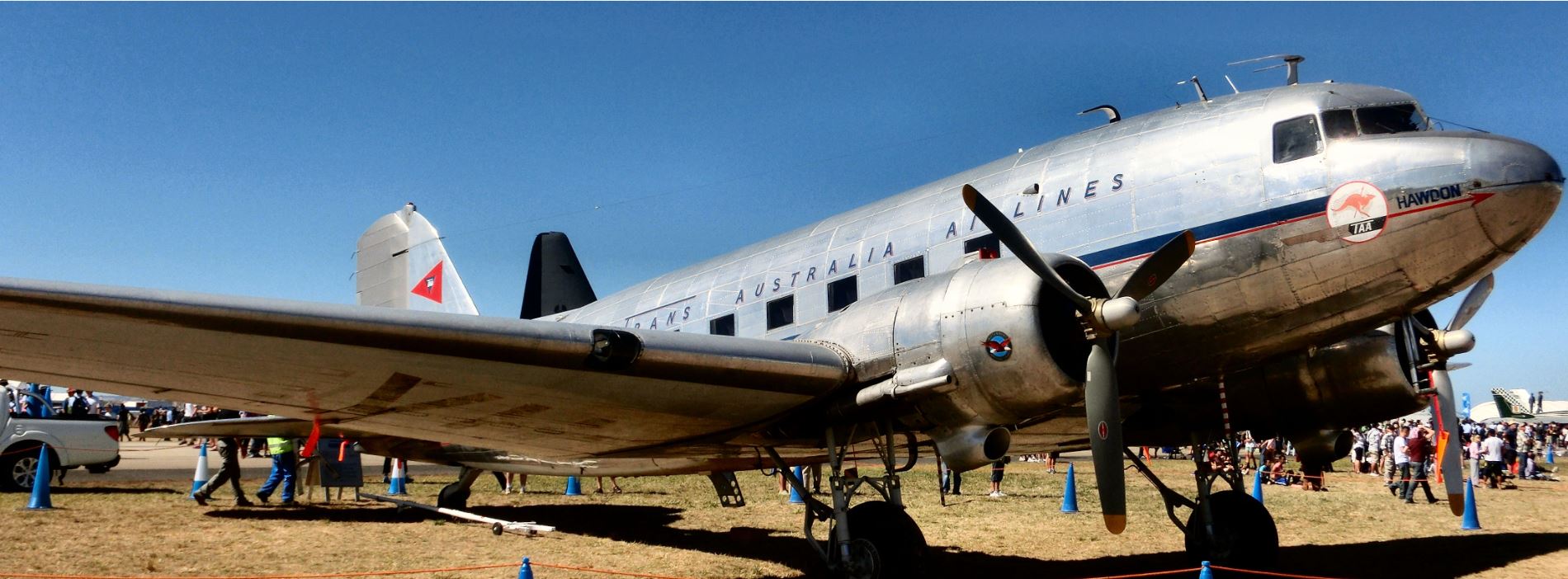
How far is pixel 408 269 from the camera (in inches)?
675

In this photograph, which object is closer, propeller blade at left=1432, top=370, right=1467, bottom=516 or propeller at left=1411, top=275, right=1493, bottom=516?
propeller at left=1411, top=275, right=1493, bottom=516

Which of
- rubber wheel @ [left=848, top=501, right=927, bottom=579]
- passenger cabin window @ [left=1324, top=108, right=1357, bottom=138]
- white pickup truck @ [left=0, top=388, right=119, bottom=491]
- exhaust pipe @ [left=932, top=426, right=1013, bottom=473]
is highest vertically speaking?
passenger cabin window @ [left=1324, top=108, right=1357, bottom=138]

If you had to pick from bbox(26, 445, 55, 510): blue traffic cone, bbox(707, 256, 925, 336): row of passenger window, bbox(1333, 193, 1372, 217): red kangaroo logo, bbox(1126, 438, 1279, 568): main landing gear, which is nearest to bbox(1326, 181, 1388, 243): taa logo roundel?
bbox(1333, 193, 1372, 217): red kangaroo logo

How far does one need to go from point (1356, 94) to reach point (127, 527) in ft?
42.7

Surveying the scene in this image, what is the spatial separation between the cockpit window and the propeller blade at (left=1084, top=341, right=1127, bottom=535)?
248cm

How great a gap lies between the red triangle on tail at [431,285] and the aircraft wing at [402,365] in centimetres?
810

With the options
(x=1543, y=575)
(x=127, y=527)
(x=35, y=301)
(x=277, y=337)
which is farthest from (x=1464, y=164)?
(x=127, y=527)

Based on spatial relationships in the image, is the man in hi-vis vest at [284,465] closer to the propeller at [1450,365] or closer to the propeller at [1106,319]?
the propeller at [1106,319]

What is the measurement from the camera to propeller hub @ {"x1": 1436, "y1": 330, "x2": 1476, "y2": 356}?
29.2 feet

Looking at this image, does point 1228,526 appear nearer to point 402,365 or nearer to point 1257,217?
point 1257,217

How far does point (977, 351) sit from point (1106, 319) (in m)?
0.87

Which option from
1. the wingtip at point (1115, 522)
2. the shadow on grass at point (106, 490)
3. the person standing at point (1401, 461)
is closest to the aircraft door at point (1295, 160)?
the wingtip at point (1115, 522)

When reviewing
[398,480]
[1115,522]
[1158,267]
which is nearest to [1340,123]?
[1158,267]

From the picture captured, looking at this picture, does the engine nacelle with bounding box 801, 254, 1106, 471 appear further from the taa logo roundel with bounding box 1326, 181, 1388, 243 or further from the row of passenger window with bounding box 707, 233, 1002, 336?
the taa logo roundel with bounding box 1326, 181, 1388, 243
